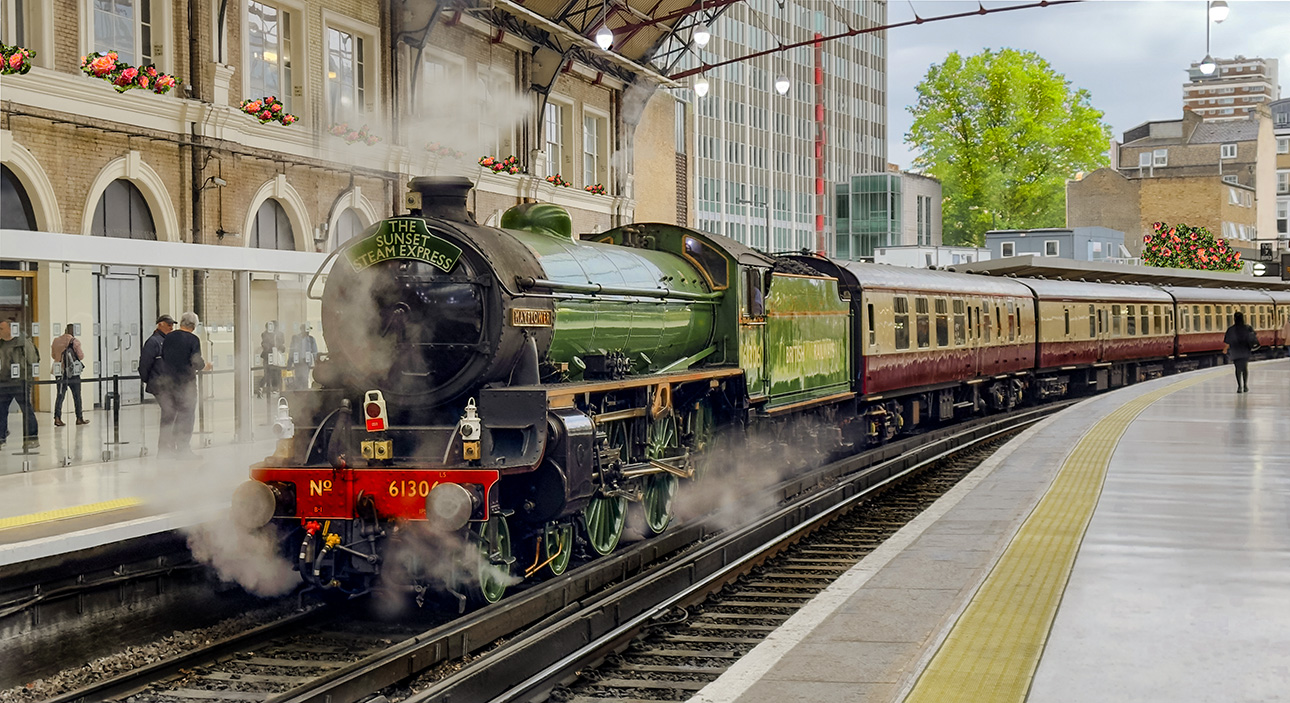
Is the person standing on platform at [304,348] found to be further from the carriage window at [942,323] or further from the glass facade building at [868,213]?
the glass facade building at [868,213]

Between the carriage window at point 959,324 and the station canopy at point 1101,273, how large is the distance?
3700 mm

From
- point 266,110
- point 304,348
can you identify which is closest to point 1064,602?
point 304,348

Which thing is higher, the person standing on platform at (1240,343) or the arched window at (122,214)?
the arched window at (122,214)

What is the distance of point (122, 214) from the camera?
1662 centimetres

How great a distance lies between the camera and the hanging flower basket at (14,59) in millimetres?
13875

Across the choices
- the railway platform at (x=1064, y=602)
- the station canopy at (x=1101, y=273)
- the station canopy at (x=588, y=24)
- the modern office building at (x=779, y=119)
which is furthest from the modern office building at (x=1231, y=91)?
the railway platform at (x=1064, y=602)

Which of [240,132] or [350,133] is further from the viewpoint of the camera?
[350,133]

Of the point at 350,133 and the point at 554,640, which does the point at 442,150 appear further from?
the point at 554,640

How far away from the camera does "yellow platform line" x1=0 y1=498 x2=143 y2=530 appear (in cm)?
993

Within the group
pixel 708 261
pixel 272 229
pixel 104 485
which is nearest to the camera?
pixel 104 485

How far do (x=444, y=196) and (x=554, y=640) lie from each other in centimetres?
344

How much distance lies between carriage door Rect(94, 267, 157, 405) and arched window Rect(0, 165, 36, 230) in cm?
246

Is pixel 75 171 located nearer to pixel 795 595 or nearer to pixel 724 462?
pixel 724 462

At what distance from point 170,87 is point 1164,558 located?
1356 cm
